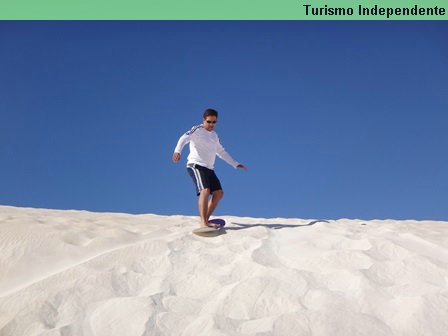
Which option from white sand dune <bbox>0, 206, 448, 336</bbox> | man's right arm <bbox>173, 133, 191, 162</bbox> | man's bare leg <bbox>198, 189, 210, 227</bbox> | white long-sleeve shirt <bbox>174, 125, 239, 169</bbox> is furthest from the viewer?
white long-sleeve shirt <bbox>174, 125, 239, 169</bbox>

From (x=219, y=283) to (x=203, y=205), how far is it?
1881 mm

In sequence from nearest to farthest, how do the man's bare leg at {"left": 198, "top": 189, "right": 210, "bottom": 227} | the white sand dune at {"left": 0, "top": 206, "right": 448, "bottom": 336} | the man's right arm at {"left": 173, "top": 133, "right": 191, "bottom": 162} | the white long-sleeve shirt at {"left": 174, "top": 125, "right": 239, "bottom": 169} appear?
the white sand dune at {"left": 0, "top": 206, "right": 448, "bottom": 336}
the man's bare leg at {"left": 198, "top": 189, "right": 210, "bottom": 227}
the man's right arm at {"left": 173, "top": 133, "right": 191, "bottom": 162}
the white long-sleeve shirt at {"left": 174, "top": 125, "right": 239, "bottom": 169}

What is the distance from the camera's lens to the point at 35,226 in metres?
4.54

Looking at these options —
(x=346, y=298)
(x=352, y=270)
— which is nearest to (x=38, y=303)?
(x=346, y=298)

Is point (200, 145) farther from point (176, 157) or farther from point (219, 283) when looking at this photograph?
point (219, 283)

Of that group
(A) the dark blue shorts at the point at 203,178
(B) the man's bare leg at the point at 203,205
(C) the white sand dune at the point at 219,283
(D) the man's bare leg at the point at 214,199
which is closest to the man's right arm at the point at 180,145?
(A) the dark blue shorts at the point at 203,178

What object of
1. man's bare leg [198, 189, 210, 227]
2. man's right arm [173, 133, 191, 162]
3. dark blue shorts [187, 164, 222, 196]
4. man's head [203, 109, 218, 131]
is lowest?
man's bare leg [198, 189, 210, 227]

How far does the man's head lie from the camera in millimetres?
5246

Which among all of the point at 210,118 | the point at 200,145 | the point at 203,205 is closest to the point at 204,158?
the point at 200,145

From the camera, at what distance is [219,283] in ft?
10.3

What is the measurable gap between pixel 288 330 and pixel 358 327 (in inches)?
16.2

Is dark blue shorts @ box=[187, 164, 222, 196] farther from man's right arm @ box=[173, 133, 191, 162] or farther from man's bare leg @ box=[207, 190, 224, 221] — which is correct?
man's right arm @ box=[173, 133, 191, 162]

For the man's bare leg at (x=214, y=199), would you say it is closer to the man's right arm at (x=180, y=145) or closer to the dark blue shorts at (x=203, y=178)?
the dark blue shorts at (x=203, y=178)

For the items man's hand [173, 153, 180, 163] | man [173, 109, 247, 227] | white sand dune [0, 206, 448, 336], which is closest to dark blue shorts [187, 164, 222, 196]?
man [173, 109, 247, 227]
